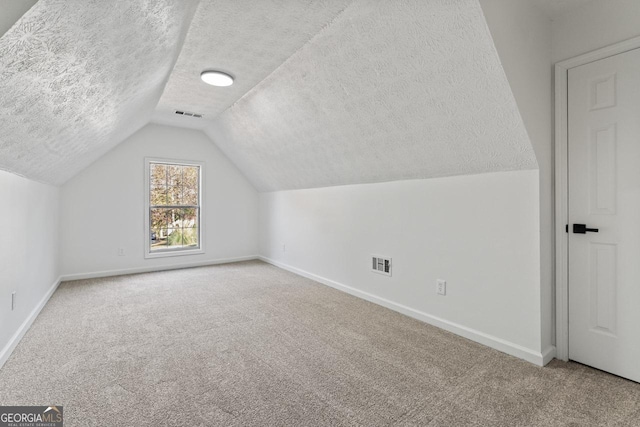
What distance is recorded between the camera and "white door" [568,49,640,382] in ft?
6.02

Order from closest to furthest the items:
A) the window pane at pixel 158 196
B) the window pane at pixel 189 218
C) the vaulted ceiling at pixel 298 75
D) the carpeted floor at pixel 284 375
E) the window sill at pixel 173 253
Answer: the vaulted ceiling at pixel 298 75, the carpeted floor at pixel 284 375, the window sill at pixel 173 253, the window pane at pixel 158 196, the window pane at pixel 189 218

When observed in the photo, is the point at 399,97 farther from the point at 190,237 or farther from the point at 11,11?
the point at 190,237

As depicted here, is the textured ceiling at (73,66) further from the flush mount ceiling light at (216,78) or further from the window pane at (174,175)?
the window pane at (174,175)

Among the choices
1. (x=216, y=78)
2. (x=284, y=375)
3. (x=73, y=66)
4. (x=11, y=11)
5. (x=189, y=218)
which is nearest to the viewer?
(x=11, y=11)

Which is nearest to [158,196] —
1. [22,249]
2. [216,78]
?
[22,249]

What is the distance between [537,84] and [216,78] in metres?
2.65

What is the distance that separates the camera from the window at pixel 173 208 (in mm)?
4973

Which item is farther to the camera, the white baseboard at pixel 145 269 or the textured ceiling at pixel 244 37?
the white baseboard at pixel 145 269

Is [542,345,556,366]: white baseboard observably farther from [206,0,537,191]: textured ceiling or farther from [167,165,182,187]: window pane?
[167,165,182,187]: window pane

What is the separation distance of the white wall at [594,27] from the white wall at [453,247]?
33.7 inches

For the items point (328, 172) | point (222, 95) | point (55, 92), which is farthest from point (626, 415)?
point (222, 95)

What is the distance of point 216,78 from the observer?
298cm

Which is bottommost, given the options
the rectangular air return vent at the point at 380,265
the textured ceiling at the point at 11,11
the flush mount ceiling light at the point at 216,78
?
the rectangular air return vent at the point at 380,265

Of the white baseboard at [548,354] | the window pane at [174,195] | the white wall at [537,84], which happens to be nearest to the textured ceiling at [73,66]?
the white wall at [537,84]
